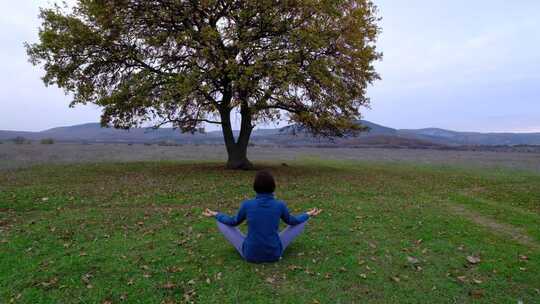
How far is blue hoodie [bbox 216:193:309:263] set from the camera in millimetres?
5988

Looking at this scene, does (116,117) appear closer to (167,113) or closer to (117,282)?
(167,113)

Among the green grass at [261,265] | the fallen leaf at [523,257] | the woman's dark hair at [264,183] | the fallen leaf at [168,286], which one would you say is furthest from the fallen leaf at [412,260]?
the fallen leaf at [168,286]

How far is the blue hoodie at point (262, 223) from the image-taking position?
5.99m

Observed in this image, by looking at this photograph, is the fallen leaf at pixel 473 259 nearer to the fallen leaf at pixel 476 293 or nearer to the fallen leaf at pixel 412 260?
the fallen leaf at pixel 412 260

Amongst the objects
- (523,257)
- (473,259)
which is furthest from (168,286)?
(523,257)

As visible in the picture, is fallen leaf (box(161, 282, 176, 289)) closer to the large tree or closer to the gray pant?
the gray pant

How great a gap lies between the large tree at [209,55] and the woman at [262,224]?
1062 centimetres

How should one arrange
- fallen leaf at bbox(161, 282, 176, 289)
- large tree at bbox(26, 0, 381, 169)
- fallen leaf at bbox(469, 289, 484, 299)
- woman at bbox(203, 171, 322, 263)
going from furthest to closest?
large tree at bbox(26, 0, 381, 169)
woman at bbox(203, 171, 322, 263)
fallen leaf at bbox(161, 282, 176, 289)
fallen leaf at bbox(469, 289, 484, 299)

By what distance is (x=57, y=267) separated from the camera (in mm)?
6527

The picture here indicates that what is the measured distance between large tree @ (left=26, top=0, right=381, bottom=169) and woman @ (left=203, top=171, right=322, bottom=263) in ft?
34.8

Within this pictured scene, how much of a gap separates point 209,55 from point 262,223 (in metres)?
12.9

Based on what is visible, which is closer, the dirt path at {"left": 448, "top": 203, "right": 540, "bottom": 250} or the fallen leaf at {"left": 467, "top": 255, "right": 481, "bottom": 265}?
the fallen leaf at {"left": 467, "top": 255, "right": 481, "bottom": 265}

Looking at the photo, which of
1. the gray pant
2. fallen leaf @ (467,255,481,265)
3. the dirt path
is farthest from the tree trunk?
fallen leaf @ (467,255,481,265)

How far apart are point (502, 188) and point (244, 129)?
44.3ft
